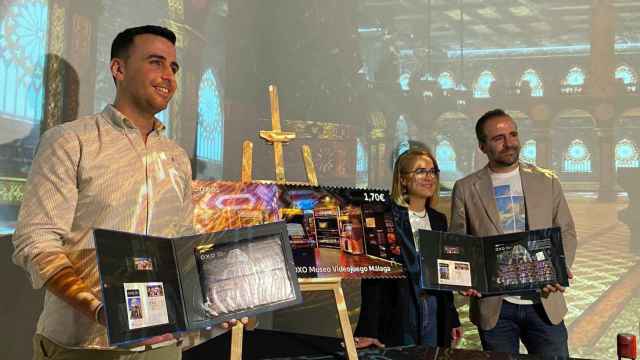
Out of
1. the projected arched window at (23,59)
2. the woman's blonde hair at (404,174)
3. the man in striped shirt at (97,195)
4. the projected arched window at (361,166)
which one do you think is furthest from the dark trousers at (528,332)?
the projected arched window at (23,59)

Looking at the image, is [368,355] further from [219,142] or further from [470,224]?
[219,142]

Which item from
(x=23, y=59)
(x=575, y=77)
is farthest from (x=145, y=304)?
(x=575, y=77)

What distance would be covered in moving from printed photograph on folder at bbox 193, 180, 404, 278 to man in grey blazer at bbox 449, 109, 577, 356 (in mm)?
369

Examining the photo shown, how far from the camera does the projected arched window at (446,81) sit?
4324 millimetres

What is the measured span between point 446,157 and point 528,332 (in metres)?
1.97

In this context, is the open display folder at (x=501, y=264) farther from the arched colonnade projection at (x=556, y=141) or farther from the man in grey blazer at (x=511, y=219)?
the arched colonnade projection at (x=556, y=141)

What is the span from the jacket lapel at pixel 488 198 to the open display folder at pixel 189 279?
1084 mm

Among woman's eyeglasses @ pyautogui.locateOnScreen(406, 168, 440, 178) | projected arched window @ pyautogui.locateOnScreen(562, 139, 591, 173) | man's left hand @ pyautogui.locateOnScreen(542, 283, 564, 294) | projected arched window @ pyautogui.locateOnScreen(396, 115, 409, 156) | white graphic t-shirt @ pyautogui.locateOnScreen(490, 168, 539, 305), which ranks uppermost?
projected arched window @ pyautogui.locateOnScreen(396, 115, 409, 156)

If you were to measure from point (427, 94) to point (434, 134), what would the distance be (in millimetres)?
323

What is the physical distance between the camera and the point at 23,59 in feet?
9.72

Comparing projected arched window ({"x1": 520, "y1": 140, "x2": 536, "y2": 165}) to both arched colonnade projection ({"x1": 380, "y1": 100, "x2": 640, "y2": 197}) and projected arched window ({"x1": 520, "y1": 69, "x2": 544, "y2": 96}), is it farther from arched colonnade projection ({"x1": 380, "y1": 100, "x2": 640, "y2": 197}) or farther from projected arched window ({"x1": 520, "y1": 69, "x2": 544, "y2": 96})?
projected arched window ({"x1": 520, "y1": 69, "x2": 544, "y2": 96})

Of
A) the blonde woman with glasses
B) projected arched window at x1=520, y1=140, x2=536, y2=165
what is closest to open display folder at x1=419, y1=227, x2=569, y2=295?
the blonde woman with glasses

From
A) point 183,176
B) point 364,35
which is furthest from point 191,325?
point 364,35

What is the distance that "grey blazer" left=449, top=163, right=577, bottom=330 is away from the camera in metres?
2.42
